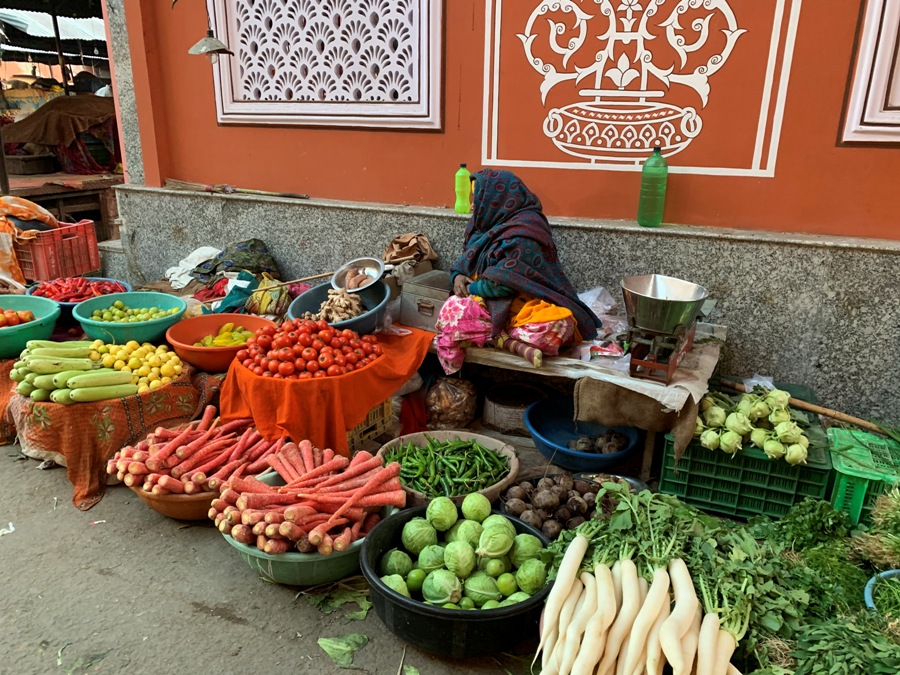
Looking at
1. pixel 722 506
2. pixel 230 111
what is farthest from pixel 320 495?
pixel 230 111

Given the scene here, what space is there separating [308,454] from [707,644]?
223 centimetres

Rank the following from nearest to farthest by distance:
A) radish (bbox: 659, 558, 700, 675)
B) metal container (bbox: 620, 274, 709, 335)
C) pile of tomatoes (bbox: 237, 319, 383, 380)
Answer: radish (bbox: 659, 558, 700, 675), metal container (bbox: 620, 274, 709, 335), pile of tomatoes (bbox: 237, 319, 383, 380)

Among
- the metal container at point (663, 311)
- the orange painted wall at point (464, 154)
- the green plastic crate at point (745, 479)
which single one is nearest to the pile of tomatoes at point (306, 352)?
the metal container at point (663, 311)

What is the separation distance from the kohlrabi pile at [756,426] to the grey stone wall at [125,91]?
627 centimetres

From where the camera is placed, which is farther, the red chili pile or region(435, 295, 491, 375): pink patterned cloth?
the red chili pile

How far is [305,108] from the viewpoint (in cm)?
584

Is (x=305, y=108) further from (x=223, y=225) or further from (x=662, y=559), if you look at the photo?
(x=662, y=559)

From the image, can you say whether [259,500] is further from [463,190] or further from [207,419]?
[463,190]

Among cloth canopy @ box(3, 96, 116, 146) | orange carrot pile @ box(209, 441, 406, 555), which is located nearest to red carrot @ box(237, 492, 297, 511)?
orange carrot pile @ box(209, 441, 406, 555)

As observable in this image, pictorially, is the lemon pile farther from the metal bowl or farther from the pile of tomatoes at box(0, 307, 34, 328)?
the metal bowl

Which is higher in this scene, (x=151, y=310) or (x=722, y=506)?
(x=151, y=310)

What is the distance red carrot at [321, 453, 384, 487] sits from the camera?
11.0 feet

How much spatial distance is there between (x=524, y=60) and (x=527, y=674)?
410cm

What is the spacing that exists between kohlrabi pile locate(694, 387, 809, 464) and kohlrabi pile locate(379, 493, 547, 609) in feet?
4.20
